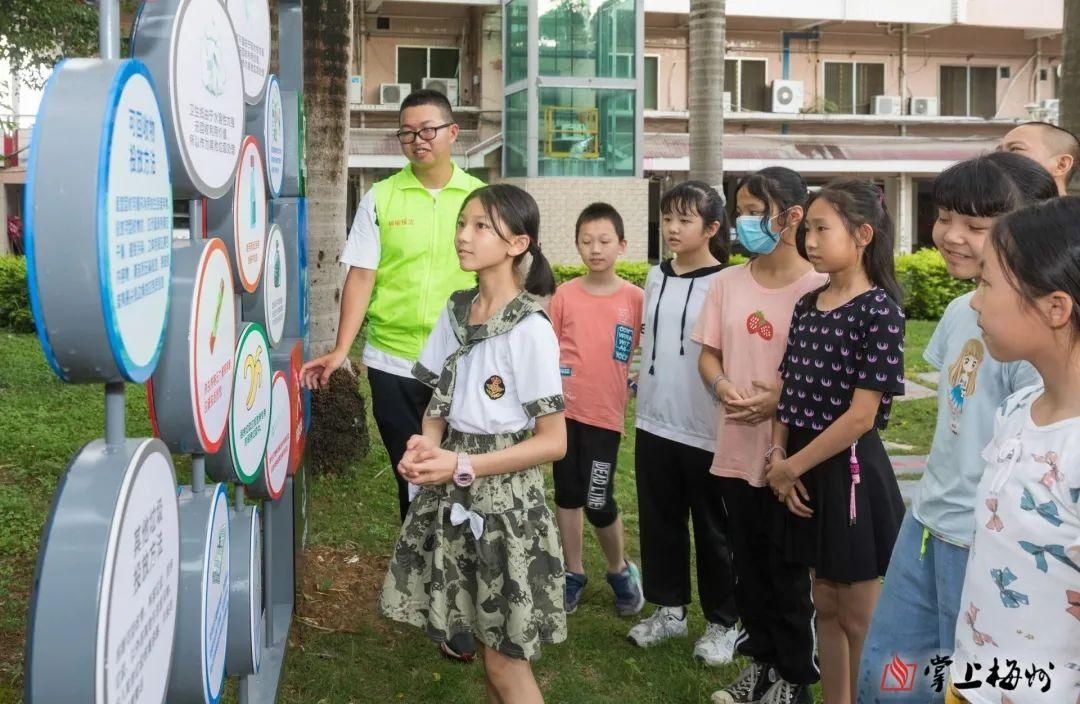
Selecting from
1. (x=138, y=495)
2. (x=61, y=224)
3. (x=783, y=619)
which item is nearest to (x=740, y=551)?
(x=783, y=619)

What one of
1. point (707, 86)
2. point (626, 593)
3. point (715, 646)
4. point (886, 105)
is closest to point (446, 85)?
point (886, 105)

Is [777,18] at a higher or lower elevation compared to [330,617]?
higher

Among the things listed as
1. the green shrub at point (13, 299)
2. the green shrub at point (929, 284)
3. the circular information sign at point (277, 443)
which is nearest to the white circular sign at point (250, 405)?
the circular information sign at point (277, 443)

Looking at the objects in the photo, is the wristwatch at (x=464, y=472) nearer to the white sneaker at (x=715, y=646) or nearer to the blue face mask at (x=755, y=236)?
the blue face mask at (x=755, y=236)

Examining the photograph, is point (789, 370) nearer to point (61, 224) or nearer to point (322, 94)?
point (61, 224)

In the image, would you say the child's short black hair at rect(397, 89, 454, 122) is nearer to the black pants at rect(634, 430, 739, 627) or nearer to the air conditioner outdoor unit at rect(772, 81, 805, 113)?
the black pants at rect(634, 430, 739, 627)

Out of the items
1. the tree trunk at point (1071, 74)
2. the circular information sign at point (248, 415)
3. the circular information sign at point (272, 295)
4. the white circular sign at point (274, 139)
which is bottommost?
the circular information sign at point (248, 415)

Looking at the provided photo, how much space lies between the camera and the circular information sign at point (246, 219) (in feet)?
8.70

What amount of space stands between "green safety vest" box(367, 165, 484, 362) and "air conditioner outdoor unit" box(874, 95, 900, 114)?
21.9 m

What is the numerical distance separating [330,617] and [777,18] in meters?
21.3

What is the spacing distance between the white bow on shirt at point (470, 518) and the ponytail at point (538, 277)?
2.14 ft

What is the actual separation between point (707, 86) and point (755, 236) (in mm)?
8332

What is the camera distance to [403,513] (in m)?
4.38

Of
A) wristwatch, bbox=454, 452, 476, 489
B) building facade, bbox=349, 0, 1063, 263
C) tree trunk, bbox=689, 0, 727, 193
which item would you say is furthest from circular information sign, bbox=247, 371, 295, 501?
building facade, bbox=349, 0, 1063, 263
